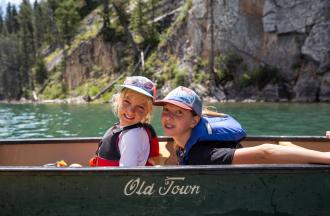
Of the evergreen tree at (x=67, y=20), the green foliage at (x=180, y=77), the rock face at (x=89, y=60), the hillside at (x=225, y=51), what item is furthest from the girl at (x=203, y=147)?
the evergreen tree at (x=67, y=20)

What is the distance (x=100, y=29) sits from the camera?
61031 millimetres

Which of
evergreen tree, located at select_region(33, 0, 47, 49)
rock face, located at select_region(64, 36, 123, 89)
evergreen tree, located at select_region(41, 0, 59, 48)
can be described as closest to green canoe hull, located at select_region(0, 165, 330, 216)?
rock face, located at select_region(64, 36, 123, 89)

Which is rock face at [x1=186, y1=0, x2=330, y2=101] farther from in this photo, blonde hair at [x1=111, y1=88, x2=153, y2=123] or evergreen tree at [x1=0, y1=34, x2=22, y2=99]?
evergreen tree at [x1=0, y1=34, x2=22, y2=99]

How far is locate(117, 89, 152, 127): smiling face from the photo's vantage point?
4.82 metres

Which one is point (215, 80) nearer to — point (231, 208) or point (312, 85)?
point (312, 85)

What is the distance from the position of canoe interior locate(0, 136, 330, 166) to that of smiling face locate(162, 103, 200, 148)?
191cm

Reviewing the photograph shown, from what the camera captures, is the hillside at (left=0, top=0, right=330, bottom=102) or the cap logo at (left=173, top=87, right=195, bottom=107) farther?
the hillside at (left=0, top=0, right=330, bottom=102)

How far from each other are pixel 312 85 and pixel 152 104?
3797 cm

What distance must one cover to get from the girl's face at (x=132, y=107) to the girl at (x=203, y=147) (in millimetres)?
175

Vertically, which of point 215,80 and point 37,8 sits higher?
point 37,8

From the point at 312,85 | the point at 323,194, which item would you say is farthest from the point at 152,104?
the point at 312,85

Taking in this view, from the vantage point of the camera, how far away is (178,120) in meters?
4.70

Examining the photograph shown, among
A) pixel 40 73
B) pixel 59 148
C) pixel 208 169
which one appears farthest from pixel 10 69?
pixel 208 169

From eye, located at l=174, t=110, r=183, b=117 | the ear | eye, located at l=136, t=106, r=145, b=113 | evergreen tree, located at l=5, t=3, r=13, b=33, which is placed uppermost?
evergreen tree, located at l=5, t=3, r=13, b=33
